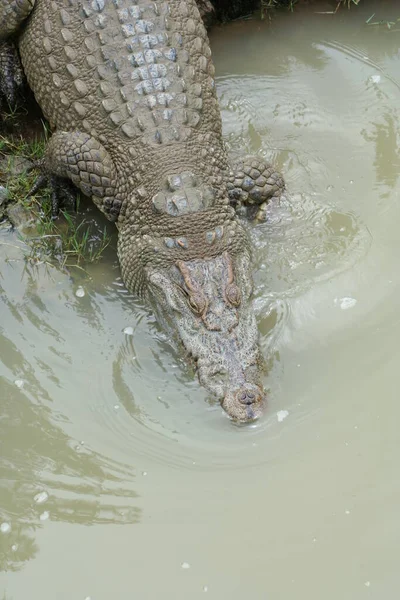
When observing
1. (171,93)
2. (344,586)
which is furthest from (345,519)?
(171,93)

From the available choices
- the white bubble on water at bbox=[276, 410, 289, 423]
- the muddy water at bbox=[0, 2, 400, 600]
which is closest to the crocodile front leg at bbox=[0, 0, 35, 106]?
the muddy water at bbox=[0, 2, 400, 600]

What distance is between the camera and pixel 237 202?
532 cm

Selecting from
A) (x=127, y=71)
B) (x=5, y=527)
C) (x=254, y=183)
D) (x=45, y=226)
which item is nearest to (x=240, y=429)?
(x=5, y=527)

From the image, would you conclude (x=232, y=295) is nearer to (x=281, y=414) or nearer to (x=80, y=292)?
(x=281, y=414)

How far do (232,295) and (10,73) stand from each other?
2.84 m

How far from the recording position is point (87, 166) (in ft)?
16.5

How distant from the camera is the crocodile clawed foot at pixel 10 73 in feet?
18.7

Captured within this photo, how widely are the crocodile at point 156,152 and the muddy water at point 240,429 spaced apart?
284mm

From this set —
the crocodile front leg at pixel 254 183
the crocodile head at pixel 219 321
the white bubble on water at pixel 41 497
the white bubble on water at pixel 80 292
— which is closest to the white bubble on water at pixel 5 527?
the white bubble on water at pixel 41 497

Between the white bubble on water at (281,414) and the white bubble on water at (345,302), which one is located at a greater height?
the white bubble on water at (345,302)

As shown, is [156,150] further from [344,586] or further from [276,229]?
[344,586]

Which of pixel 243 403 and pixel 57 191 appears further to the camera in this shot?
pixel 57 191

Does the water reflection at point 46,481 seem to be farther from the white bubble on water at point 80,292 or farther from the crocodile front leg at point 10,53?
the crocodile front leg at point 10,53

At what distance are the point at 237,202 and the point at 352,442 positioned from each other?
2083 millimetres
